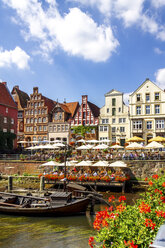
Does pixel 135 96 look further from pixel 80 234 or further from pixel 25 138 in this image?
pixel 80 234

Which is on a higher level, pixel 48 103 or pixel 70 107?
pixel 48 103

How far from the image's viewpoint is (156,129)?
143 ft

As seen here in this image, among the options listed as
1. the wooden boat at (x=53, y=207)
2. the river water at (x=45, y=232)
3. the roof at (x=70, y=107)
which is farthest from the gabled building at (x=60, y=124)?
the river water at (x=45, y=232)

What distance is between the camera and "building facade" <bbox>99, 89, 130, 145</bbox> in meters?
46.9

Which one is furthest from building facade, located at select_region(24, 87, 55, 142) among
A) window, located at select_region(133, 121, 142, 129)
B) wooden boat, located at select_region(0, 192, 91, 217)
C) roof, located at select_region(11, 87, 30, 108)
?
wooden boat, located at select_region(0, 192, 91, 217)

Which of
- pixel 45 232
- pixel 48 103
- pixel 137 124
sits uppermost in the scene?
pixel 48 103

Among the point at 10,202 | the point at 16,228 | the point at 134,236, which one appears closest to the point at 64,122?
the point at 10,202

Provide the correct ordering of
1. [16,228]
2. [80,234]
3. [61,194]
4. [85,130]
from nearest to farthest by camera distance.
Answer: [80,234]
[16,228]
[61,194]
[85,130]

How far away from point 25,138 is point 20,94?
12801mm

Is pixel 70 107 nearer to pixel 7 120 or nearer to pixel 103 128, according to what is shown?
pixel 103 128

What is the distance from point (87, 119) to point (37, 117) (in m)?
13.3

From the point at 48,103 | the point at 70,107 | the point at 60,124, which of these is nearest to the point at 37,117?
the point at 48,103

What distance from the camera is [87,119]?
169 feet

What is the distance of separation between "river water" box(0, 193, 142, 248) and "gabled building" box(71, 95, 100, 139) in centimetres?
3378
